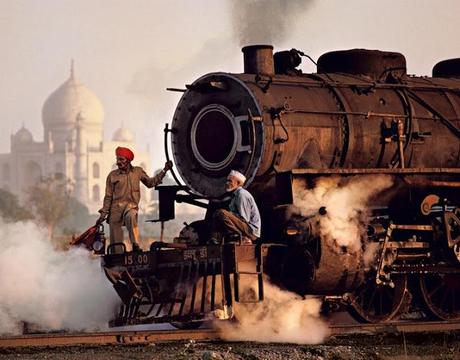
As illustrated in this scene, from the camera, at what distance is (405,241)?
48.8ft

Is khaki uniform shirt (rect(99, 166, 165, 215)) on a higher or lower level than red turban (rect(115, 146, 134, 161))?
lower

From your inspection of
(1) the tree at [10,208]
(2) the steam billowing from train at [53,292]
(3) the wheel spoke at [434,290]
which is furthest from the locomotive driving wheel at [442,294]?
(1) the tree at [10,208]

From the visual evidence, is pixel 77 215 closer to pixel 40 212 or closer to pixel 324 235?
pixel 40 212

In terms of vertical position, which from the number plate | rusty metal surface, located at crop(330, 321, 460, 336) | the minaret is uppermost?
the minaret

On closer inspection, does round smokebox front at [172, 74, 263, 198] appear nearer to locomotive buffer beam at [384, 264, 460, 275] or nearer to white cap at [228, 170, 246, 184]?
white cap at [228, 170, 246, 184]

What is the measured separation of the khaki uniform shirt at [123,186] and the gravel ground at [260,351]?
3032mm

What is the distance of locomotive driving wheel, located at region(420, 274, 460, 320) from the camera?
15.4 m

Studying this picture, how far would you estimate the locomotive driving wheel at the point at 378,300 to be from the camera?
14704 mm

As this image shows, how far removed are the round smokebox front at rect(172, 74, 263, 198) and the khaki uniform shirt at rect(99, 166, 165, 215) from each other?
21.4 inches

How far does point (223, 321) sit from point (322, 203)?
193 cm

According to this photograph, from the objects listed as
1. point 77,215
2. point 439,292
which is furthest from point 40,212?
point 439,292

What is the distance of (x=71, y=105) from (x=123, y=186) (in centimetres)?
17605

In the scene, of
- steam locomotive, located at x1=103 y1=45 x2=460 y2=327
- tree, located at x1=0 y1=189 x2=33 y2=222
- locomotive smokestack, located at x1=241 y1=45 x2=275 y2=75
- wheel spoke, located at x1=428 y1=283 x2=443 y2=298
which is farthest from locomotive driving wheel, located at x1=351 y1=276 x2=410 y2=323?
tree, located at x1=0 y1=189 x2=33 y2=222

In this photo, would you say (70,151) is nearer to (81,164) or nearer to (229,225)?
(81,164)
